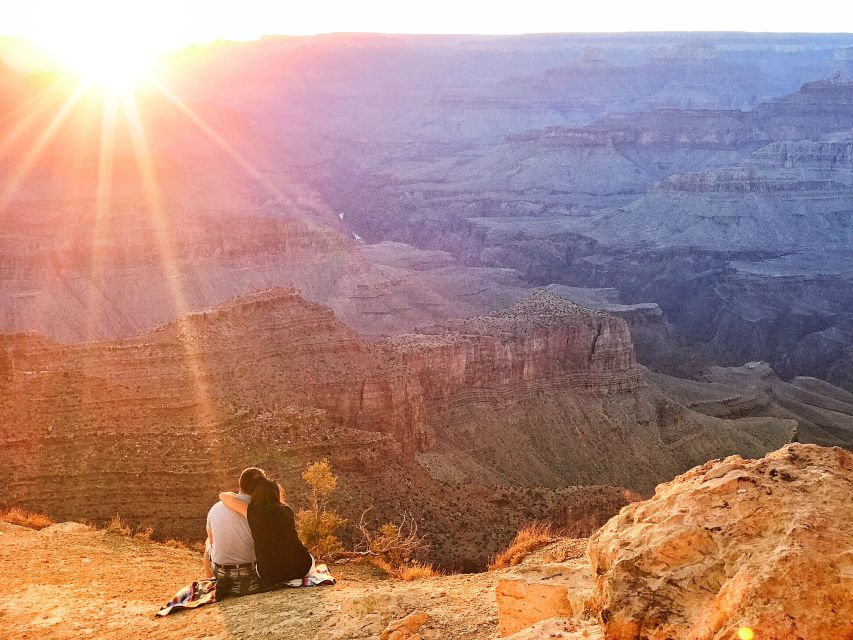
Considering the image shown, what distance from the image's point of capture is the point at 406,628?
10.0 meters

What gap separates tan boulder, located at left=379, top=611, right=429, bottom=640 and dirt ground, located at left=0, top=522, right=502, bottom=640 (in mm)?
95

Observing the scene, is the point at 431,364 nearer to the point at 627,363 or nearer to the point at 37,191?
the point at 627,363

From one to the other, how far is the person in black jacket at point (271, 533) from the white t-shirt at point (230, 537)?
0.37 ft

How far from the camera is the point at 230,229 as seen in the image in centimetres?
8750

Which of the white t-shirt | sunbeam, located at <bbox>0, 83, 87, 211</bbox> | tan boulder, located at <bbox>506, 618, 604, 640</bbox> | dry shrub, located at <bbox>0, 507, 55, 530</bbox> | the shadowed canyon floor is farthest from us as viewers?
sunbeam, located at <bbox>0, 83, 87, 211</bbox>

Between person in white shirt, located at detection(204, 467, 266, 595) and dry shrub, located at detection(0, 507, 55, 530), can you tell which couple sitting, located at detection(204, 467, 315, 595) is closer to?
person in white shirt, located at detection(204, 467, 266, 595)

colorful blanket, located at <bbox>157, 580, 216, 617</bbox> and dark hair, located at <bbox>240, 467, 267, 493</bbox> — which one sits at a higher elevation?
dark hair, located at <bbox>240, 467, 267, 493</bbox>

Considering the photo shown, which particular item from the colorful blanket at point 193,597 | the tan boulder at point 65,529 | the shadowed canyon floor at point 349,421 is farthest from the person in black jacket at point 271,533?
the shadowed canyon floor at point 349,421

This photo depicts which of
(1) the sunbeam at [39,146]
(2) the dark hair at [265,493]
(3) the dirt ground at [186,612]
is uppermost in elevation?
(1) the sunbeam at [39,146]

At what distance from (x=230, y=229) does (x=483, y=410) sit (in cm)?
5039

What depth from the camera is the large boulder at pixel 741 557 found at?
21.6 feet

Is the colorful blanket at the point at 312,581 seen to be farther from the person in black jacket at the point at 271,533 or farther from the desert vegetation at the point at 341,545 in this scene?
the desert vegetation at the point at 341,545

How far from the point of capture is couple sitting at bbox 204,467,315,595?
1238cm

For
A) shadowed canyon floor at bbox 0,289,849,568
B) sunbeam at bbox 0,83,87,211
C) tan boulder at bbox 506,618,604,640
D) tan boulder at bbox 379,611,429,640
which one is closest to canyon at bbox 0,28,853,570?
shadowed canyon floor at bbox 0,289,849,568
